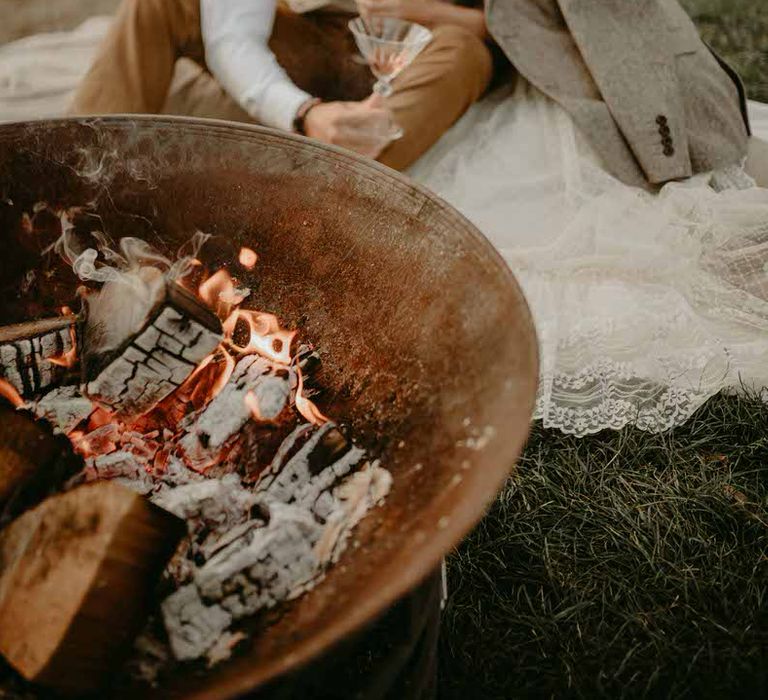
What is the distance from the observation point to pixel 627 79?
177 cm

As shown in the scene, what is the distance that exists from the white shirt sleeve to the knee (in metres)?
0.39

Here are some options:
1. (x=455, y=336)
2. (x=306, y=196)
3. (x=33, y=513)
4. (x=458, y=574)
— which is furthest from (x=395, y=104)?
(x=33, y=513)

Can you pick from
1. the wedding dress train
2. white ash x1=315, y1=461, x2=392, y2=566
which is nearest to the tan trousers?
the wedding dress train

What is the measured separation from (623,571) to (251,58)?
5.06ft

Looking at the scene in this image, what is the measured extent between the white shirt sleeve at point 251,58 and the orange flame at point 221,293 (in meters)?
0.73

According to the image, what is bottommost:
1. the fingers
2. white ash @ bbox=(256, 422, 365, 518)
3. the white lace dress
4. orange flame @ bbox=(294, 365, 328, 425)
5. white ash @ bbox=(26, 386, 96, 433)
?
the white lace dress

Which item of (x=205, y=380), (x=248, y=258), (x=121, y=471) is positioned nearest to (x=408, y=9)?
(x=248, y=258)

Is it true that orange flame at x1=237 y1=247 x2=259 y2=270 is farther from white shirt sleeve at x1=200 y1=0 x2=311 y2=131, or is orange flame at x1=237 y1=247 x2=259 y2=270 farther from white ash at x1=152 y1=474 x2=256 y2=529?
white shirt sleeve at x1=200 y1=0 x2=311 y2=131

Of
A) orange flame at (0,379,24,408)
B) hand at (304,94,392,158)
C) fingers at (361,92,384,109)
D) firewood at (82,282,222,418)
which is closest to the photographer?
firewood at (82,282,222,418)

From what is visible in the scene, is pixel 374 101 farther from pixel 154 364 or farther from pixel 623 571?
pixel 623 571

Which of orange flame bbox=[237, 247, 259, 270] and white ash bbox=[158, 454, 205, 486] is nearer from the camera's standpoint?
white ash bbox=[158, 454, 205, 486]

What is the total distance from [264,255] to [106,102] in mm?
971

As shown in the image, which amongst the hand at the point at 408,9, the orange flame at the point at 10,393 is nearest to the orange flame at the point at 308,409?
the orange flame at the point at 10,393

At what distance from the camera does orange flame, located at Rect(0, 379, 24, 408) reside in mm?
Result: 1090
